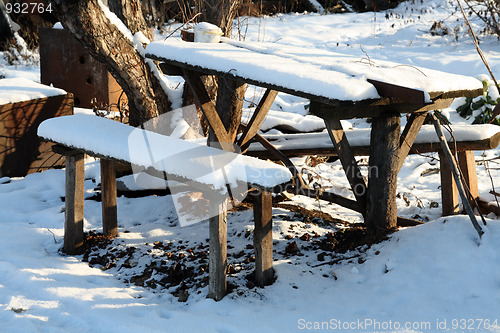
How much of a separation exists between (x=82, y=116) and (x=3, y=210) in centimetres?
136

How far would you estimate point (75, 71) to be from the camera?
7.57 m

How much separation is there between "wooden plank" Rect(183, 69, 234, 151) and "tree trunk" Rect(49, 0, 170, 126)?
56.6 inches

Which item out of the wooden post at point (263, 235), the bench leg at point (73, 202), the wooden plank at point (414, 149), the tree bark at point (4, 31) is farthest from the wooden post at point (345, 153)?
the tree bark at point (4, 31)

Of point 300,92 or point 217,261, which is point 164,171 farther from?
point 300,92

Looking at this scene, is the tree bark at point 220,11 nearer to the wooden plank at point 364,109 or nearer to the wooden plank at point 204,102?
the wooden plank at point 204,102

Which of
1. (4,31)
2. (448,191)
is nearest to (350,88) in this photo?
(448,191)

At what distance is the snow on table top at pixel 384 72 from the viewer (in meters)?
3.19

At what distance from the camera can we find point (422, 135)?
4.50m

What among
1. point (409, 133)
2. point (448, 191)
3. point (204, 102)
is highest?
point (204, 102)

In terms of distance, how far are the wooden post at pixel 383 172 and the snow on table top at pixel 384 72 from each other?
35cm

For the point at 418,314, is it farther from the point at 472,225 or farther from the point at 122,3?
the point at 122,3

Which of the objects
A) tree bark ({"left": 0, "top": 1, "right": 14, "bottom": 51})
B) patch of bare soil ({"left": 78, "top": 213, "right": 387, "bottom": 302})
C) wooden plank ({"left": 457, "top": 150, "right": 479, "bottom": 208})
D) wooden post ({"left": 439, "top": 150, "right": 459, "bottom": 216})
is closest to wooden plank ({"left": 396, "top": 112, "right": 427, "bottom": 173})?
patch of bare soil ({"left": 78, "top": 213, "right": 387, "bottom": 302})

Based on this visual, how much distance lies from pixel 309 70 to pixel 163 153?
112 centimetres

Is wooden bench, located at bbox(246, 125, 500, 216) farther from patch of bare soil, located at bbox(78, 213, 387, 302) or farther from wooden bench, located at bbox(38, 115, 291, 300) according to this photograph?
wooden bench, located at bbox(38, 115, 291, 300)
